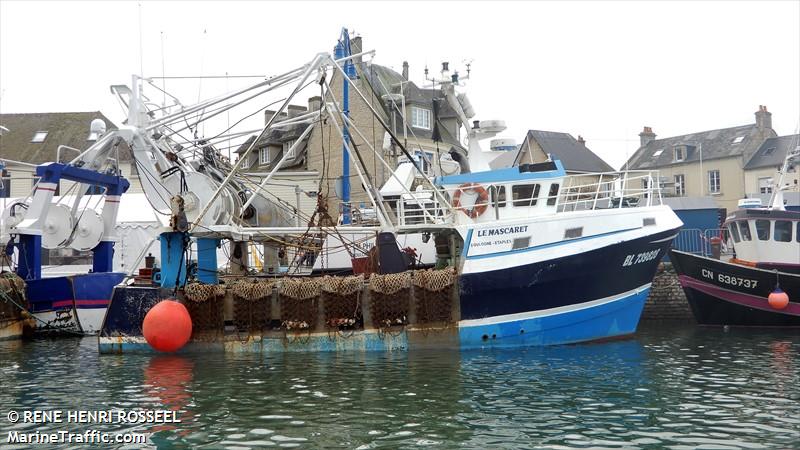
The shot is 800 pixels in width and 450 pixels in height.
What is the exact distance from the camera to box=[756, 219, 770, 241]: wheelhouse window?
22.4 metres

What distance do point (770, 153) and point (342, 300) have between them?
37.8 metres

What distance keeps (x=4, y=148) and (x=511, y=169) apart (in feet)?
118

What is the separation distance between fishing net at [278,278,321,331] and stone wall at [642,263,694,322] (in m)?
12.9

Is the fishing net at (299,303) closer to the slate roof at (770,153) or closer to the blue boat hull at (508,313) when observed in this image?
the blue boat hull at (508,313)

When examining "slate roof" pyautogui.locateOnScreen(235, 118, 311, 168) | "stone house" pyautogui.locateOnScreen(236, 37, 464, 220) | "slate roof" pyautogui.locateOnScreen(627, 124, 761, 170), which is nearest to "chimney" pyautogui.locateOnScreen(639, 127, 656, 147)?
"slate roof" pyautogui.locateOnScreen(627, 124, 761, 170)

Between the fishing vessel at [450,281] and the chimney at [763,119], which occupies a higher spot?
the chimney at [763,119]

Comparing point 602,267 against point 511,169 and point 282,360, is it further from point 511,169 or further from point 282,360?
point 282,360

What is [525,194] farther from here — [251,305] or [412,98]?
[412,98]

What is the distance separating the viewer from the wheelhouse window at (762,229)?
73.6 ft

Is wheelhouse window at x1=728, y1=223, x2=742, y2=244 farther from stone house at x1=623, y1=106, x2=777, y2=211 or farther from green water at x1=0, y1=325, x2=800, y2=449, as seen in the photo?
stone house at x1=623, y1=106, x2=777, y2=211

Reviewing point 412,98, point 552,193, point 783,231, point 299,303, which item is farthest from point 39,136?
point 783,231

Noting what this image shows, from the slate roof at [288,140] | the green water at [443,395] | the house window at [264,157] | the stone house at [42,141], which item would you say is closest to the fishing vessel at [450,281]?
the green water at [443,395]

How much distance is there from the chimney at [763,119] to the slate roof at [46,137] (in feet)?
129

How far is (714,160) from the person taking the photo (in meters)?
47.1
